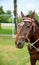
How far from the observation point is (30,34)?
185 inches

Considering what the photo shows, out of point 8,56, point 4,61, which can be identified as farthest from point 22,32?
point 8,56

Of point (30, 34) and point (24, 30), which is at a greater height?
point (24, 30)

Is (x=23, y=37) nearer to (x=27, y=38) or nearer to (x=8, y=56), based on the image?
(x=27, y=38)

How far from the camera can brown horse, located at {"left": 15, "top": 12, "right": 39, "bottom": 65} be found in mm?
4527

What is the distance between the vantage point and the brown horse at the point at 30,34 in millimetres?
4527

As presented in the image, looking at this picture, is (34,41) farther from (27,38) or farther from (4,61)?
(4,61)

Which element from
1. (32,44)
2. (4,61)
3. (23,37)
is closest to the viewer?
(23,37)

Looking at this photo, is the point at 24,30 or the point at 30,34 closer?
the point at 24,30

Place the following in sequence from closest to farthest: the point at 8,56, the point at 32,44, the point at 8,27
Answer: the point at 32,44 → the point at 8,56 → the point at 8,27

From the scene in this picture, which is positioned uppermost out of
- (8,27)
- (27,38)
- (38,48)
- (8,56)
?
(27,38)

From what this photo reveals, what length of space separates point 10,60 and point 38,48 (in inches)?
114

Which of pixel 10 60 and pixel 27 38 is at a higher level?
pixel 27 38

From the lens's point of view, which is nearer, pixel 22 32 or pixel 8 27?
pixel 22 32

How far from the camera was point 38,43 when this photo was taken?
505cm
